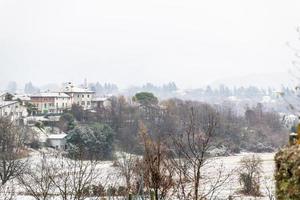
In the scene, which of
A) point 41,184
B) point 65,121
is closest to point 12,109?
point 65,121

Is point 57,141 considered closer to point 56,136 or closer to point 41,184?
point 56,136

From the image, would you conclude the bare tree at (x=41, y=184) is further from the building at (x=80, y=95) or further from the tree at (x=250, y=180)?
the building at (x=80, y=95)

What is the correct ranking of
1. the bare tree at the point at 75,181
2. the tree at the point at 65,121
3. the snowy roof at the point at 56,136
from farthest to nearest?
1. the tree at the point at 65,121
2. the snowy roof at the point at 56,136
3. the bare tree at the point at 75,181

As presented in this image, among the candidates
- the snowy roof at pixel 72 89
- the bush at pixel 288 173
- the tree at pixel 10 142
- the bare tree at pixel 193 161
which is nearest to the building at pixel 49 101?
the snowy roof at pixel 72 89

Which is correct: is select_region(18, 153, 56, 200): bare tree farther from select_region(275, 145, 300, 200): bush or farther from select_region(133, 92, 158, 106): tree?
select_region(133, 92, 158, 106): tree

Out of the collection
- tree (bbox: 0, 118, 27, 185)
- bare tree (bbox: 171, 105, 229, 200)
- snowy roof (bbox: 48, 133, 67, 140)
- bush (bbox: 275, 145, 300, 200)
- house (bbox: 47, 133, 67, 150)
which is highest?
bush (bbox: 275, 145, 300, 200)

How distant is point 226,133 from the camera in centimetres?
5672

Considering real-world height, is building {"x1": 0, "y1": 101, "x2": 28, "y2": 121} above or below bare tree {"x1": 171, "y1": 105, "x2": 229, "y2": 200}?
below

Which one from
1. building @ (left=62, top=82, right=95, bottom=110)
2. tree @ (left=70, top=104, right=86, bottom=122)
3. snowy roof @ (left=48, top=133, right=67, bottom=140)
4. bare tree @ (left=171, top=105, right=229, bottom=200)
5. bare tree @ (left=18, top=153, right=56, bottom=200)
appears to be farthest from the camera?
building @ (left=62, top=82, right=95, bottom=110)

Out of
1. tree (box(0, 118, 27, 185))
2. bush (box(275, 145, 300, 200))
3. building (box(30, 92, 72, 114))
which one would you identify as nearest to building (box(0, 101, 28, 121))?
tree (box(0, 118, 27, 185))

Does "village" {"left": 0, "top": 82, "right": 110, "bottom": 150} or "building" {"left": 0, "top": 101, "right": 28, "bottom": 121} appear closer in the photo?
"village" {"left": 0, "top": 82, "right": 110, "bottom": 150}

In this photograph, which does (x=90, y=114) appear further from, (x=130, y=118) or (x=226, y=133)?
(x=226, y=133)

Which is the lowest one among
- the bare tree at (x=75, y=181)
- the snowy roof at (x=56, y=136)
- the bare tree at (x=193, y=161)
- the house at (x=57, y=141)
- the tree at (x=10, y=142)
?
the house at (x=57, y=141)

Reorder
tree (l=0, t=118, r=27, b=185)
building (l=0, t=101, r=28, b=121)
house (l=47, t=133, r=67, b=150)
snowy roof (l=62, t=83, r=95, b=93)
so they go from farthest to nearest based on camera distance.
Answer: snowy roof (l=62, t=83, r=95, b=93), building (l=0, t=101, r=28, b=121), house (l=47, t=133, r=67, b=150), tree (l=0, t=118, r=27, b=185)
